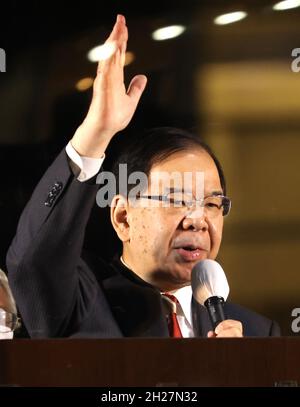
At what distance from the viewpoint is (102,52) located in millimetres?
2863

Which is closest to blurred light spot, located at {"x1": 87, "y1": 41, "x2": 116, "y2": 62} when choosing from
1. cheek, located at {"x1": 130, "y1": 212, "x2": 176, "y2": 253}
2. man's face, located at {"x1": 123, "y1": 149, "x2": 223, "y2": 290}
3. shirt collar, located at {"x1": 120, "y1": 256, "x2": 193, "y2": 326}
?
man's face, located at {"x1": 123, "y1": 149, "x2": 223, "y2": 290}

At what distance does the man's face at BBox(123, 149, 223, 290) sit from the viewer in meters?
2.83

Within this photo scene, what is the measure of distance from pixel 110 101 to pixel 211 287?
0.58 metres

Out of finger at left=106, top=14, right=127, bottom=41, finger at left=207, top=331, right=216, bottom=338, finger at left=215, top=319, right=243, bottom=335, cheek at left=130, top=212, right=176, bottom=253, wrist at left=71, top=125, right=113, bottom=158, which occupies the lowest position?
finger at left=207, top=331, right=216, bottom=338

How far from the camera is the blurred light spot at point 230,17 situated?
286 cm

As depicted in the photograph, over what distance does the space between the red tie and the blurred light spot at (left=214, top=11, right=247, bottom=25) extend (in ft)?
2.51

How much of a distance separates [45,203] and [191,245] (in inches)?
16.2

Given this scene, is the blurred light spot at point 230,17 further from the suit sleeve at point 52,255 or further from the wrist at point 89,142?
the suit sleeve at point 52,255

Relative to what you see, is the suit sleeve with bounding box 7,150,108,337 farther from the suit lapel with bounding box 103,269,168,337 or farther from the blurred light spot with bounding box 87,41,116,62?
the blurred light spot with bounding box 87,41,116,62

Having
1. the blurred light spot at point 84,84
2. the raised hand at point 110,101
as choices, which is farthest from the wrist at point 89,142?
the blurred light spot at point 84,84

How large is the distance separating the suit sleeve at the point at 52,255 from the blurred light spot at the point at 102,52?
28 cm

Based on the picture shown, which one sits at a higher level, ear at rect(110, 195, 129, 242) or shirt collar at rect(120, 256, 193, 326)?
ear at rect(110, 195, 129, 242)

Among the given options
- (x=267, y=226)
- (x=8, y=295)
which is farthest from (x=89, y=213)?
(x=267, y=226)

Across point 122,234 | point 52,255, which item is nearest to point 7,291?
point 52,255
